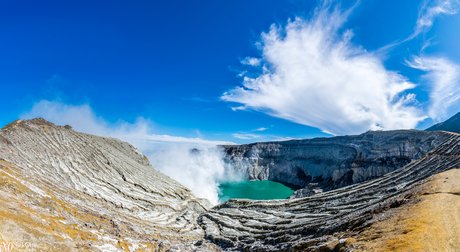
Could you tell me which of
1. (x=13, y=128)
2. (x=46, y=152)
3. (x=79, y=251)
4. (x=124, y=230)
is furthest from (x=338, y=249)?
(x=13, y=128)

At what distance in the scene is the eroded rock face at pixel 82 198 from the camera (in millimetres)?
12050

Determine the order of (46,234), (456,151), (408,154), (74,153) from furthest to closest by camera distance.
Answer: (408,154)
(74,153)
(456,151)
(46,234)

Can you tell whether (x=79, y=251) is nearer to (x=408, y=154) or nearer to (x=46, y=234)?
(x=46, y=234)

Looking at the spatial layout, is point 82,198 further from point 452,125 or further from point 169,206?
point 452,125

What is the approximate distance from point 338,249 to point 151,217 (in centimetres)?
2931

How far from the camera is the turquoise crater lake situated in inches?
3031

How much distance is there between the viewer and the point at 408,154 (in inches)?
1902

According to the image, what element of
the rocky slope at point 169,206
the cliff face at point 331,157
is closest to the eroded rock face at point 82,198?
the rocky slope at point 169,206

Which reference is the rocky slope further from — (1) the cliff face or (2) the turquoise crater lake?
(2) the turquoise crater lake

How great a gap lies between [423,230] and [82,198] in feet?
109

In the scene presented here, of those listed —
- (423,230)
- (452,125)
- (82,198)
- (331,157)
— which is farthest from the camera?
(452,125)

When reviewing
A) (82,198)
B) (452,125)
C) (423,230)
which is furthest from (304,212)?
(452,125)

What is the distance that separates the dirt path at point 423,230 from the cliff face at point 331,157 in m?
42.3

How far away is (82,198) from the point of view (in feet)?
78.4
